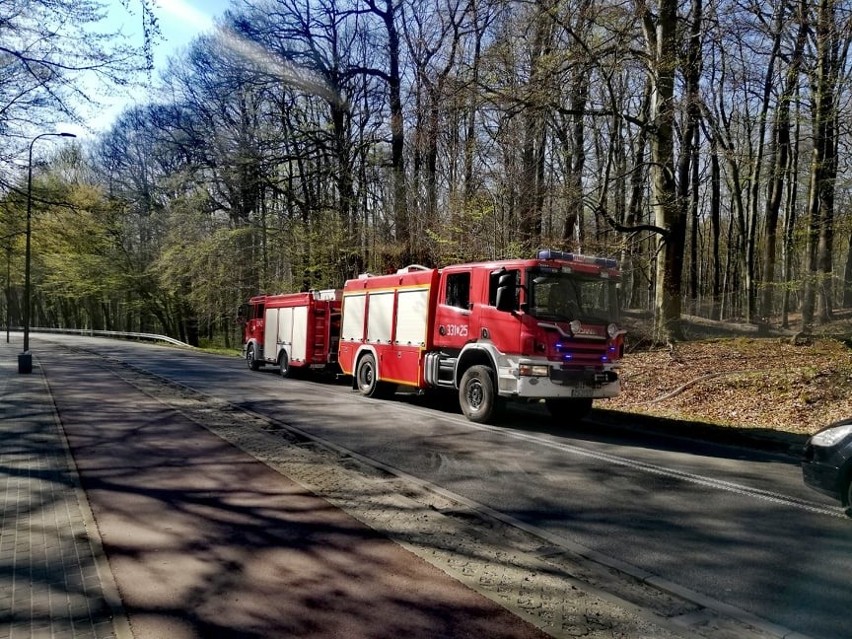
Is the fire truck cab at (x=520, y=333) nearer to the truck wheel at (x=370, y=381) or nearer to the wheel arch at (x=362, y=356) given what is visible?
the wheel arch at (x=362, y=356)

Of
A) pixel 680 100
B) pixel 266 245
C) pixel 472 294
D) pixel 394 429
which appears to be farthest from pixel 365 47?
pixel 394 429

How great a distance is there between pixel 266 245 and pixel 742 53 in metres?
21.8

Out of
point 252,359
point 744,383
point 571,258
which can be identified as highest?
point 571,258

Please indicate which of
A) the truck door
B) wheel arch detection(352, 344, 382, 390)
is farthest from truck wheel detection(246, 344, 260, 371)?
the truck door

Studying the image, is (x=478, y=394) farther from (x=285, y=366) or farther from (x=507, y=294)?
(x=285, y=366)

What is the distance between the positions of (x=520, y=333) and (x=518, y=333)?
0.14 feet

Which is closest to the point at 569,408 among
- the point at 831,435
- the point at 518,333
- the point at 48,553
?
the point at 518,333

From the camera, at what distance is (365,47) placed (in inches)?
1153

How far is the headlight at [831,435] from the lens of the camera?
6.00 meters

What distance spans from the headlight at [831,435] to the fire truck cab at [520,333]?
184 inches

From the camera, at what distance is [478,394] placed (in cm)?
1173

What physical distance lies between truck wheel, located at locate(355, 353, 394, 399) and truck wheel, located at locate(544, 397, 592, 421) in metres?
4.64

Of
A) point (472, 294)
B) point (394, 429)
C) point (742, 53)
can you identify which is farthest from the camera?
point (742, 53)

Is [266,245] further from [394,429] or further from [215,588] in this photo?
[215,588]
